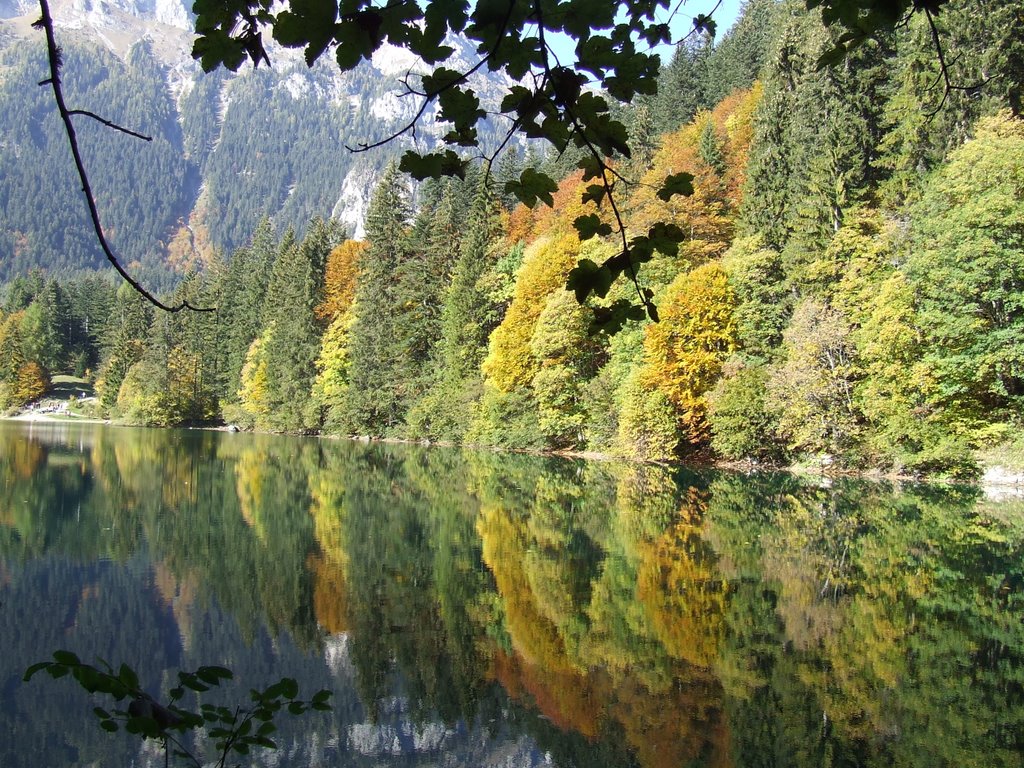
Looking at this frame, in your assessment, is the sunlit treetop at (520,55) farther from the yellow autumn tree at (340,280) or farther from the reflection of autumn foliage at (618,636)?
the yellow autumn tree at (340,280)

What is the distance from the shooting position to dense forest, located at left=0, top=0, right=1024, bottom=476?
980 inches

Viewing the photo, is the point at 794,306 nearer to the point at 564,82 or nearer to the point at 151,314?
the point at 564,82

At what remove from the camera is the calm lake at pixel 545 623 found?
6.67m

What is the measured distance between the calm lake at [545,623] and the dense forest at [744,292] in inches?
201

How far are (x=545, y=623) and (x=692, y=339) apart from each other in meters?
24.7

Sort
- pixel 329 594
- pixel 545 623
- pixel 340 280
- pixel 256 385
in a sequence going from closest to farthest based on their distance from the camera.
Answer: pixel 545 623 → pixel 329 594 → pixel 340 280 → pixel 256 385

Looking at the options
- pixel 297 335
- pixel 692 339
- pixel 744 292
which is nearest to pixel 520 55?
pixel 692 339

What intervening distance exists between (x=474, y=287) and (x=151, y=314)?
46683mm

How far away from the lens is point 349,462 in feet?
106

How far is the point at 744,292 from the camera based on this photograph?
32.6 m

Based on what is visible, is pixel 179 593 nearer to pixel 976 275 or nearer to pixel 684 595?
pixel 684 595

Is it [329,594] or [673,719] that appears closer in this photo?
[673,719]

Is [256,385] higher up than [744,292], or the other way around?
[744,292]

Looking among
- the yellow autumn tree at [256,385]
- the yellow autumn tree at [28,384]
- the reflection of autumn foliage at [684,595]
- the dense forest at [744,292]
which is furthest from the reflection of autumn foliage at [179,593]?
the yellow autumn tree at [28,384]
